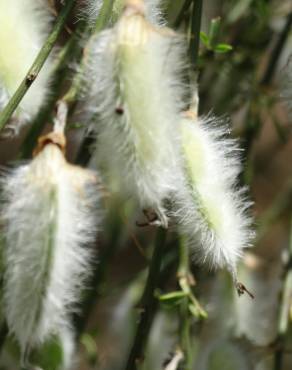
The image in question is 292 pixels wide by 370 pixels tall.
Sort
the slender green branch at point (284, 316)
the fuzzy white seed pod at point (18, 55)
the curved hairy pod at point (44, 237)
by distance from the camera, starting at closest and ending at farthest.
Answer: the curved hairy pod at point (44, 237), the fuzzy white seed pod at point (18, 55), the slender green branch at point (284, 316)

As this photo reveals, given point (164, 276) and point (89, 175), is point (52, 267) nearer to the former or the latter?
point (89, 175)

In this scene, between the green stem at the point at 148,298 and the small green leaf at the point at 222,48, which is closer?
the green stem at the point at 148,298

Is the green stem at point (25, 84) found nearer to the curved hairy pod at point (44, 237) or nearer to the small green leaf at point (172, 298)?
the curved hairy pod at point (44, 237)

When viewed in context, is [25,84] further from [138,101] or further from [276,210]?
[276,210]

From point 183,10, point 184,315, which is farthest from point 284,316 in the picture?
point 183,10

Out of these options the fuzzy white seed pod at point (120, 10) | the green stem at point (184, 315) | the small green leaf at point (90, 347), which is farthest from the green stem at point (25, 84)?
the small green leaf at point (90, 347)

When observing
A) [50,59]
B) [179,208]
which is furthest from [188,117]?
[50,59]

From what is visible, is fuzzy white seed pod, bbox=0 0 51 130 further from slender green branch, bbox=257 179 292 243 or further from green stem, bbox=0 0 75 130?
slender green branch, bbox=257 179 292 243
